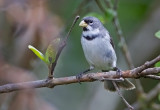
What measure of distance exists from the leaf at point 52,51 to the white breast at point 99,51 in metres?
1.52

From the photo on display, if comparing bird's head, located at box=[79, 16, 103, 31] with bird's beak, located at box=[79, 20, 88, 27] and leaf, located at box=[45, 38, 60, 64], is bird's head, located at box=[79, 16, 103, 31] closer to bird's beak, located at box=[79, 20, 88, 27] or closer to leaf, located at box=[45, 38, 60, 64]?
bird's beak, located at box=[79, 20, 88, 27]

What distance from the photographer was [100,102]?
4.74 metres

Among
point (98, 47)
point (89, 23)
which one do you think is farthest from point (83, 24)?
point (98, 47)

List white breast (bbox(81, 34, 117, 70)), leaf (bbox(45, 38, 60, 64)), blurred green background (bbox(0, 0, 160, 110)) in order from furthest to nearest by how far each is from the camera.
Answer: white breast (bbox(81, 34, 117, 70)) → blurred green background (bbox(0, 0, 160, 110)) → leaf (bbox(45, 38, 60, 64))

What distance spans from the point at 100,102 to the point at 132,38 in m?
1.09

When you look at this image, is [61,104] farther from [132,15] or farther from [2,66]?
[2,66]


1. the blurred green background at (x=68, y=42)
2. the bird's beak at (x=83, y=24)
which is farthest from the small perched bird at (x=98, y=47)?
the blurred green background at (x=68, y=42)

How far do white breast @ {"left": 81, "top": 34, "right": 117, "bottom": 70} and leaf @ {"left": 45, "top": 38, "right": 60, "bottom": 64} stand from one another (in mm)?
1516

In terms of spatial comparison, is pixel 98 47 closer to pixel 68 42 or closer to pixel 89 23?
pixel 89 23

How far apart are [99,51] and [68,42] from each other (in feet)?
4.20

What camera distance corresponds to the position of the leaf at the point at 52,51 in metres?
2.32

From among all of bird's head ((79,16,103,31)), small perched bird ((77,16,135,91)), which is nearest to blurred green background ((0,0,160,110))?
bird's head ((79,16,103,31))

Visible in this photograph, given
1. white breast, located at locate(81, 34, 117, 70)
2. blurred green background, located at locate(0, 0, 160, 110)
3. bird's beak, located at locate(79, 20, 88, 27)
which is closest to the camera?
blurred green background, located at locate(0, 0, 160, 110)

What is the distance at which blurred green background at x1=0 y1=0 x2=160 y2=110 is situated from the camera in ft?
9.37
